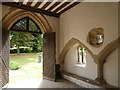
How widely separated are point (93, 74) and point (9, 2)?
12.7 ft

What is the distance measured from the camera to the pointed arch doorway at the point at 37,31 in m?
3.84

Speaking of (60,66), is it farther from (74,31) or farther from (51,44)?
(74,31)

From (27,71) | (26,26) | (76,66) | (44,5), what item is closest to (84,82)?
(76,66)

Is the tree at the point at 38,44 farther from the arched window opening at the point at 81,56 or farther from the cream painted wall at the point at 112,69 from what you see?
the cream painted wall at the point at 112,69

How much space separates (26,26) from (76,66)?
9.19 feet

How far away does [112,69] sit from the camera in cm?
315

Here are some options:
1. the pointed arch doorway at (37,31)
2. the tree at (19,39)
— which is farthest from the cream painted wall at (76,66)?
the tree at (19,39)

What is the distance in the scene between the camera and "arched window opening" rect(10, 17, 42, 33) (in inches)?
180

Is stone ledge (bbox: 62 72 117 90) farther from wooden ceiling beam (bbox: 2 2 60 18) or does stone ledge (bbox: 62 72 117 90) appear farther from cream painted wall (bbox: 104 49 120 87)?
wooden ceiling beam (bbox: 2 2 60 18)

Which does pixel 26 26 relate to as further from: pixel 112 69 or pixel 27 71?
pixel 112 69

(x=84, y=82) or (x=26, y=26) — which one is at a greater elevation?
(x=26, y=26)

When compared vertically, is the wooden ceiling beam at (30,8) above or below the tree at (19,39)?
above

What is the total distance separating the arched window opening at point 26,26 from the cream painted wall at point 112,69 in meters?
3.33

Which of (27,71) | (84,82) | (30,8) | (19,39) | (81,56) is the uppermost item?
(30,8)
